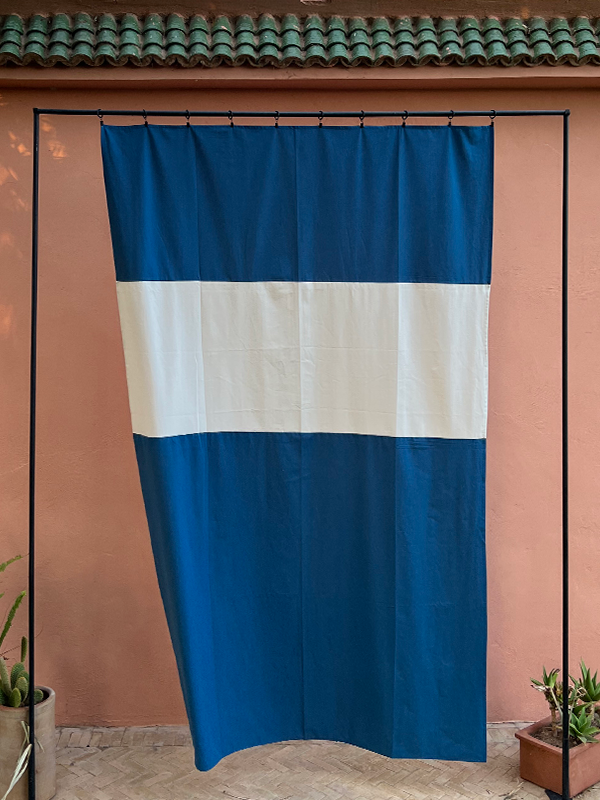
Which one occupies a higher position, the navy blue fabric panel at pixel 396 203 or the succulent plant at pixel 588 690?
the navy blue fabric panel at pixel 396 203

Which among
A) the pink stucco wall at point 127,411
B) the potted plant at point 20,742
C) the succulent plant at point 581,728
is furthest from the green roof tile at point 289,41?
the succulent plant at point 581,728

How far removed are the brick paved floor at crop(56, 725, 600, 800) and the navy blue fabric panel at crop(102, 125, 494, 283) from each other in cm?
222

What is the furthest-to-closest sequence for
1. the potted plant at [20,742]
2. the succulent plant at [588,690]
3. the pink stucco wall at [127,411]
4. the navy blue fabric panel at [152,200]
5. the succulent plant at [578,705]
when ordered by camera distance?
the pink stucco wall at [127,411] < the succulent plant at [588,690] < the succulent plant at [578,705] < the potted plant at [20,742] < the navy blue fabric panel at [152,200]

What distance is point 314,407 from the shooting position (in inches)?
122

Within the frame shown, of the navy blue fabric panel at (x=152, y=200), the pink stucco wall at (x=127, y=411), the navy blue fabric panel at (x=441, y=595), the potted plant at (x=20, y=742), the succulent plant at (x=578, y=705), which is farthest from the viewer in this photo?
the pink stucco wall at (x=127, y=411)

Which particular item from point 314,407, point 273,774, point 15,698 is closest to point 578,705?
point 273,774

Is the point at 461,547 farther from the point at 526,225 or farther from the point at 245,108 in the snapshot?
the point at 245,108

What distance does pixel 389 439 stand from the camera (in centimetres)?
308

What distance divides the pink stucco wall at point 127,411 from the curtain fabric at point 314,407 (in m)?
0.87

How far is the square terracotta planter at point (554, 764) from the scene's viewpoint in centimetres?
329

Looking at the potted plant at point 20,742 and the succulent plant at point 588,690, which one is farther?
the succulent plant at point 588,690

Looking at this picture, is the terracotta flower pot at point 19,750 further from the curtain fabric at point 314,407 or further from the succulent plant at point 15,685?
the curtain fabric at point 314,407

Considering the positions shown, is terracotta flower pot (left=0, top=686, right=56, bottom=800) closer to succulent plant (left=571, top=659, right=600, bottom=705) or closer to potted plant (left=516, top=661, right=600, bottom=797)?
potted plant (left=516, top=661, right=600, bottom=797)

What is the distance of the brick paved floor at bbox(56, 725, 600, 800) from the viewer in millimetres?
3324
